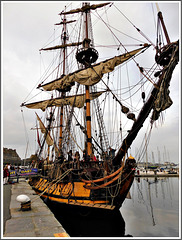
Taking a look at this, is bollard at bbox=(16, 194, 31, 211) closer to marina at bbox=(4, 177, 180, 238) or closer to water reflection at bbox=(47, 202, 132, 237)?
marina at bbox=(4, 177, 180, 238)

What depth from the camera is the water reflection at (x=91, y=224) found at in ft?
24.6

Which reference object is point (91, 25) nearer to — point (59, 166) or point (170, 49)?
point (170, 49)

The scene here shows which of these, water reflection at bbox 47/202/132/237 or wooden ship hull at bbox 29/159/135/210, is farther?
wooden ship hull at bbox 29/159/135/210

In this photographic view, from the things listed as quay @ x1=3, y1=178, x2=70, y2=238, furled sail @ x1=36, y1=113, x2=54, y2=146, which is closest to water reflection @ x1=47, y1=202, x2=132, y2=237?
quay @ x1=3, y1=178, x2=70, y2=238

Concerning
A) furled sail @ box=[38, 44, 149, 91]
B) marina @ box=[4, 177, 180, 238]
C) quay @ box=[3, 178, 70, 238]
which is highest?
furled sail @ box=[38, 44, 149, 91]

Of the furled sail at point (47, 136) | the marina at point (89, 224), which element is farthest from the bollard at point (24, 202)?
the furled sail at point (47, 136)

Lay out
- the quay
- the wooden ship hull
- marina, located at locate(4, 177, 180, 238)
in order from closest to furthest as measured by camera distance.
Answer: the quay
marina, located at locate(4, 177, 180, 238)
the wooden ship hull

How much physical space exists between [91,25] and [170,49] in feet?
43.2

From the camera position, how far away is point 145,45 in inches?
362

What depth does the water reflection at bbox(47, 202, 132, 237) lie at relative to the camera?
7.48m

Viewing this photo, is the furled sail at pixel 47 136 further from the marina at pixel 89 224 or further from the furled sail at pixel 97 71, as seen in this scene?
the marina at pixel 89 224

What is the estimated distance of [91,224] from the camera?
8.36 m

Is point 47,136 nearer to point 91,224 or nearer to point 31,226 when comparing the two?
point 91,224

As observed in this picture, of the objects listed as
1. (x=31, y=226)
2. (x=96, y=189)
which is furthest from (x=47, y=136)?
(x=31, y=226)
